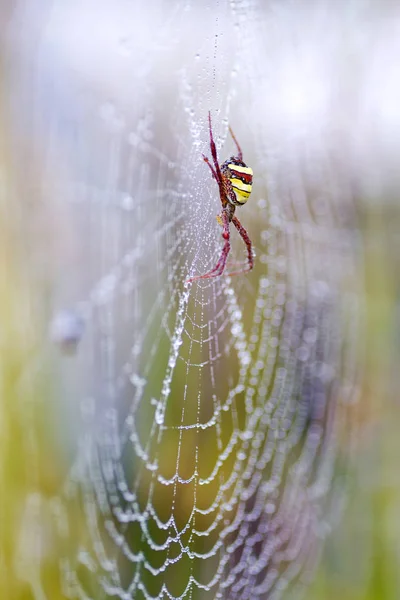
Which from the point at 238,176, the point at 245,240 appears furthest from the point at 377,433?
the point at 238,176

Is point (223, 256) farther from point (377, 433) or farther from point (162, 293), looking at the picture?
point (377, 433)

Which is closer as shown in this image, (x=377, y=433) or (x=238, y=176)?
(x=238, y=176)

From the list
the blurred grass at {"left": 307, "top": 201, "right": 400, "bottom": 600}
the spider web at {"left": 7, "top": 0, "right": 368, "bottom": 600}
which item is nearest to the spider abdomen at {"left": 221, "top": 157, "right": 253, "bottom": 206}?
the spider web at {"left": 7, "top": 0, "right": 368, "bottom": 600}

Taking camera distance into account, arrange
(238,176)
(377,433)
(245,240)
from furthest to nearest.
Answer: (377,433)
(245,240)
(238,176)

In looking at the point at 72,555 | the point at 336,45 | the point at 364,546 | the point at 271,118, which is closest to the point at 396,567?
the point at 364,546

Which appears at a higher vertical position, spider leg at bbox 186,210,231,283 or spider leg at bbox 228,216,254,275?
spider leg at bbox 228,216,254,275

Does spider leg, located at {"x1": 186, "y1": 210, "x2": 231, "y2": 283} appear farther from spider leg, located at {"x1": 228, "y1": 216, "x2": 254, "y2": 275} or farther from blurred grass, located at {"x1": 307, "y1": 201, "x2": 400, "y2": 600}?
blurred grass, located at {"x1": 307, "y1": 201, "x2": 400, "y2": 600}

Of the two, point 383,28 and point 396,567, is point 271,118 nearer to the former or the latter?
point 383,28

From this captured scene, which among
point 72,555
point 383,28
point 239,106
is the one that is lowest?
point 72,555

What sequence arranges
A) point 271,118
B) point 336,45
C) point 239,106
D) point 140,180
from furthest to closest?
point 336,45
point 271,118
point 239,106
point 140,180
